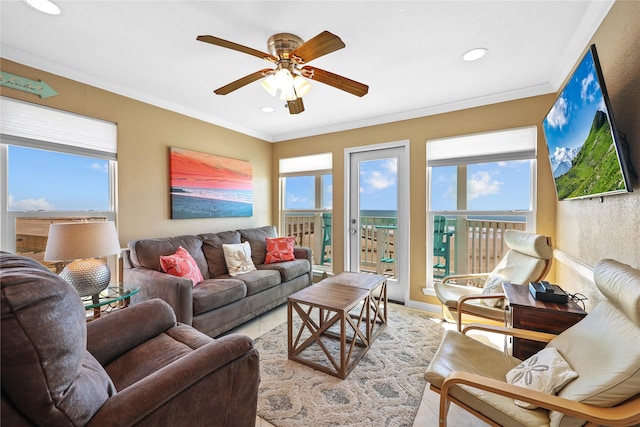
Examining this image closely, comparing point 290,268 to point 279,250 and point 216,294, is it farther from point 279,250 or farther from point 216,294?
point 216,294

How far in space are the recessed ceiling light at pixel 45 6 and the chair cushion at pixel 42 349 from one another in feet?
5.84

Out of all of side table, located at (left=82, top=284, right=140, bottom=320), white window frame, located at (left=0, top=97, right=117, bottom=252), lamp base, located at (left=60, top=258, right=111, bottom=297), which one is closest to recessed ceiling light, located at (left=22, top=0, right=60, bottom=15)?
white window frame, located at (left=0, top=97, right=117, bottom=252)

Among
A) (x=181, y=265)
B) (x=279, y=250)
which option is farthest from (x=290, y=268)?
(x=181, y=265)

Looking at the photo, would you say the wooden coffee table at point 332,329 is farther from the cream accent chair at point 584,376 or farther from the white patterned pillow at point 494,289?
the white patterned pillow at point 494,289

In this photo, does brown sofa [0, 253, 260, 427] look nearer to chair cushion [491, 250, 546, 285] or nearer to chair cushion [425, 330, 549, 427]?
chair cushion [425, 330, 549, 427]

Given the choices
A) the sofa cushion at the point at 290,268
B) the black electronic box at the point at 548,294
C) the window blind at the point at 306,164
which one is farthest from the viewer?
the window blind at the point at 306,164

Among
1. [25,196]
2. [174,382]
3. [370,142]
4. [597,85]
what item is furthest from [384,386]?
[25,196]

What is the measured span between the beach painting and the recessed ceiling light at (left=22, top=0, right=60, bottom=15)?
1544mm

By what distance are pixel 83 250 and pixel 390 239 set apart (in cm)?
318

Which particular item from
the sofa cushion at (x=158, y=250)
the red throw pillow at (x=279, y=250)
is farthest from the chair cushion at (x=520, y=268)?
the sofa cushion at (x=158, y=250)

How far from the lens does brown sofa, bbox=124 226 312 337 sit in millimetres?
2318

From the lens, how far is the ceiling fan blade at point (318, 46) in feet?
4.74

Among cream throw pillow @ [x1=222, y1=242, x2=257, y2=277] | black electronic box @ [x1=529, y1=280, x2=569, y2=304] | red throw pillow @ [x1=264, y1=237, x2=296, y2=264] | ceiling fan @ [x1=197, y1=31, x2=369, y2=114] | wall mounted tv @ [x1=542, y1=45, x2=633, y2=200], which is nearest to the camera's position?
wall mounted tv @ [x1=542, y1=45, x2=633, y2=200]

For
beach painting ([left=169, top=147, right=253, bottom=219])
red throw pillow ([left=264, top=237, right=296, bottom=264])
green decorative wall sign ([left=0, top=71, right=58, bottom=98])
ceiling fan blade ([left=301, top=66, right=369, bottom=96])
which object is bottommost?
red throw pillow ([left=264, top=237, right=296, bottom=264])
